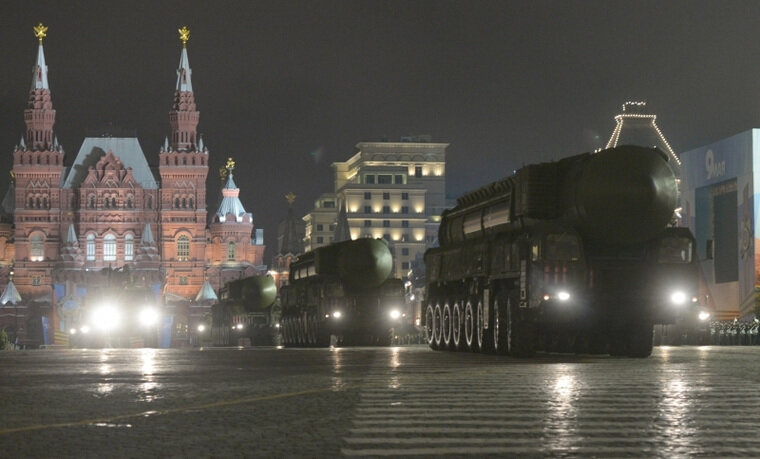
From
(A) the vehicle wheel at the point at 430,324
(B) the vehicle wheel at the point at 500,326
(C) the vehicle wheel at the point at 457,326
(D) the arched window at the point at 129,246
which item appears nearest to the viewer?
(B) the vehicle wheel at the point at 500,326

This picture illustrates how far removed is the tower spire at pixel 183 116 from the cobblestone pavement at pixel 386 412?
15388 cm

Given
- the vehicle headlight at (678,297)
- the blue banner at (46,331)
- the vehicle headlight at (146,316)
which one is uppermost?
the vehicle headlight at (678,297)

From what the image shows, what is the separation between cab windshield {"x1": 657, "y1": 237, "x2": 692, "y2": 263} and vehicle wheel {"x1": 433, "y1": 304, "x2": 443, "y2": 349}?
1057cm

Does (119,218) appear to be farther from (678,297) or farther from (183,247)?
(678,297)

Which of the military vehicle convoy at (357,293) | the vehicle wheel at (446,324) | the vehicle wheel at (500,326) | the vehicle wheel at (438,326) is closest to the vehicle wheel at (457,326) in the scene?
the vehicle wheel at (446,324)

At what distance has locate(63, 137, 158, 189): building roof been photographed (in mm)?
180125

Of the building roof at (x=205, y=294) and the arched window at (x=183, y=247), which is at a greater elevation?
the arched window at (x=183, y=247)

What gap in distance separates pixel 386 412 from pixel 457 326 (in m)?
22.4

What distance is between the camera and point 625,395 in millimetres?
17266

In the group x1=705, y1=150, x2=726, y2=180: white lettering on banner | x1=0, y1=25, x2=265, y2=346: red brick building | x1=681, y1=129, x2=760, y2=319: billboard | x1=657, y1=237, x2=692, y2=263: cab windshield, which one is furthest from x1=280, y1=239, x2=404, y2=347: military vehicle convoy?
x1=0, y1=25, x2=265, y2=346: red brick building

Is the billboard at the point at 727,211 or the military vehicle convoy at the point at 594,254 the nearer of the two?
the military vehicle convoy at the point at 594,254

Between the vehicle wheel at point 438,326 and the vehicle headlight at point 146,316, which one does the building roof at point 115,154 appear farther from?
the vehicle wheel at point 438,326

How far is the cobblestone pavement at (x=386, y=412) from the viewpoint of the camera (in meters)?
11.7

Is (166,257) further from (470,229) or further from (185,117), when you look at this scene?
(470,229)
